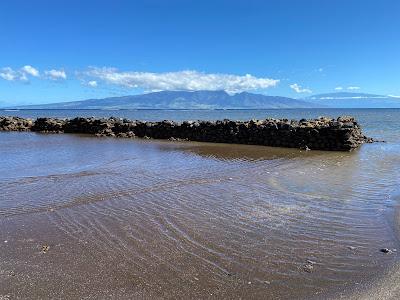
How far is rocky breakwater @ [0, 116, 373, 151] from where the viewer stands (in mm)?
22736

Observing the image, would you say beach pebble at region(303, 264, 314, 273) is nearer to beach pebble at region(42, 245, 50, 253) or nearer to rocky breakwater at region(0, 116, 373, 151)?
beach pebble at region(42, 245, 50, 253)

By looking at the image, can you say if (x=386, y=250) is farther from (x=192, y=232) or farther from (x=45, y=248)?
(x=45, y=248)

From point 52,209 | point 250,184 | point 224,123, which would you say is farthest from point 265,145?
point 52,209

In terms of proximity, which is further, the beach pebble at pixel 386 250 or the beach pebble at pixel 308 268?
the beach pebble at pixel 386 250

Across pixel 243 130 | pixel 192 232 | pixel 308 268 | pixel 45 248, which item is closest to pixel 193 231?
pixel 192 232

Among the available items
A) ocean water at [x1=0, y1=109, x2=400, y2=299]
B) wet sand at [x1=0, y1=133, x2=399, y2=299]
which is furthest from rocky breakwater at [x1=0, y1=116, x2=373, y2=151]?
wet sand at [x1=0, y1=133, x2=399, y2=299]

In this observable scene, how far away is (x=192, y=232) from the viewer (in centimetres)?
749

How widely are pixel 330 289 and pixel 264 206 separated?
4098mm

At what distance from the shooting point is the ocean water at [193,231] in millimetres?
5461

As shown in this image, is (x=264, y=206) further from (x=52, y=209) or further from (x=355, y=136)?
(x=355, y=136)

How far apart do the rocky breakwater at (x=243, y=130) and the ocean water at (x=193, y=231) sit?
825 centimetres

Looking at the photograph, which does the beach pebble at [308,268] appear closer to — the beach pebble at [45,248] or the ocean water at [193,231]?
the ocean water at [193,231]

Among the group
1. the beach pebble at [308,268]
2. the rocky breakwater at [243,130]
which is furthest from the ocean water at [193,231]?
the rocky breakwater at [243,130]

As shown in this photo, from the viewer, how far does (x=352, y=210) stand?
29.9 ft
